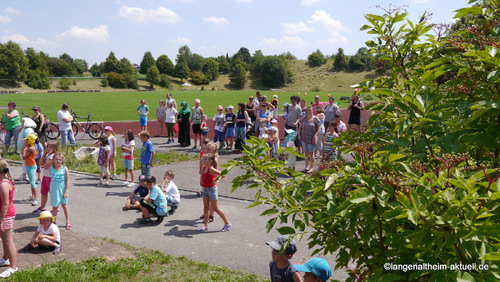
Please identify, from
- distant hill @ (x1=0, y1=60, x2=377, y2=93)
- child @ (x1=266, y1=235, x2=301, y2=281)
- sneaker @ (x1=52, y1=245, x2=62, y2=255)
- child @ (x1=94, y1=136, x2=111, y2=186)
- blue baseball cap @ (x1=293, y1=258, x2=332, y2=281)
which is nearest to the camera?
blue baseball cap @ (x1=293, y1=258, x2=332, y2=281)

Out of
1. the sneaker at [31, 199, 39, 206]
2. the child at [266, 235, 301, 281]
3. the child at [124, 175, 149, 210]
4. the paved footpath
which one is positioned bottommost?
the paved footpath

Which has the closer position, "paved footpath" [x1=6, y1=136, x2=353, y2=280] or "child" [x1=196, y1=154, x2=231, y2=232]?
"paved footpath" [x1=6, y1=136, x2=353, y2=280]

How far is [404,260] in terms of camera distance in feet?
6.66

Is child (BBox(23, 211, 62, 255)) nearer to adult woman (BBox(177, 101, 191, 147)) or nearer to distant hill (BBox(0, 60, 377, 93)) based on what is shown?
adult woman (BBox(177, 101, 191, 147))

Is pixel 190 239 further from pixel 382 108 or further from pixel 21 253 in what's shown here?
pixel 382 108

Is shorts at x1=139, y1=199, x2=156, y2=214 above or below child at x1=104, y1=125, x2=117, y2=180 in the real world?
below

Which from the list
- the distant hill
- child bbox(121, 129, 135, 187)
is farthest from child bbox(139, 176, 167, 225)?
the distant hill

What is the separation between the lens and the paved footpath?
6637mm

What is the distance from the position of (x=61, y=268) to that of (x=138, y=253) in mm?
1169

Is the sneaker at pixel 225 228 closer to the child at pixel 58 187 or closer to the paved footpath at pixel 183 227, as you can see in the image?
the paved footpath at pixel 183 227

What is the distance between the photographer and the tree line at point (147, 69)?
94.3 metres

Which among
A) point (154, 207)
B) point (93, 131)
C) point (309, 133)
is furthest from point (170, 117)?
point (154, 207)

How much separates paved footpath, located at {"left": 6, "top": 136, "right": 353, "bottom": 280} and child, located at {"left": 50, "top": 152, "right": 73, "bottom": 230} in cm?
40

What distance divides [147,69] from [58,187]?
128m
